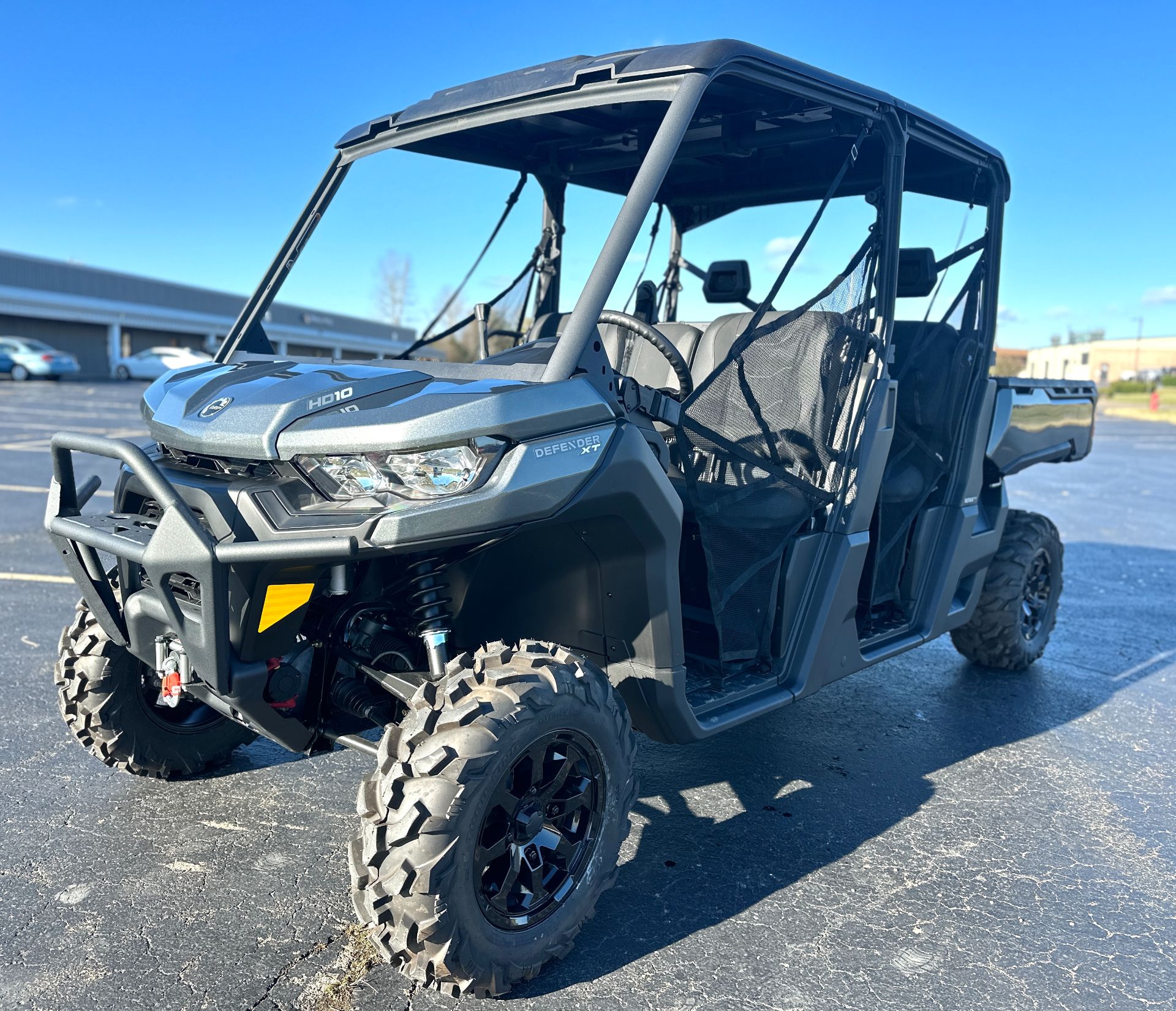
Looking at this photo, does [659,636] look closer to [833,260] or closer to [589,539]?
[589,539]

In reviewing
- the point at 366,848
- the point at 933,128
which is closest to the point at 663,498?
the point at 366,848

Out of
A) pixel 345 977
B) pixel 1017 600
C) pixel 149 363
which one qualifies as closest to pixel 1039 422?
pixel 1017 600

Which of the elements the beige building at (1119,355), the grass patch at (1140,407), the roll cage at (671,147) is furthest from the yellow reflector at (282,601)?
the beige building at (1119,355)

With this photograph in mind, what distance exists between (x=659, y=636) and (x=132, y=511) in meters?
1.60

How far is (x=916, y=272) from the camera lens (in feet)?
14.2

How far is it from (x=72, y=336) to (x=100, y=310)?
1744 millimetres

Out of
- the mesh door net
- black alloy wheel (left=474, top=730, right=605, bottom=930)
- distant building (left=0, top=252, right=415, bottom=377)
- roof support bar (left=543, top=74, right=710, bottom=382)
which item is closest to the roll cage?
roof support bar (left=543, top=74, right=710, bottom=382)

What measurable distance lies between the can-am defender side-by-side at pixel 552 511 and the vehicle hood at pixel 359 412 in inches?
0.4

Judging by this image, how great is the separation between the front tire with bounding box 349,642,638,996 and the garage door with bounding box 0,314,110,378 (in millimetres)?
42367

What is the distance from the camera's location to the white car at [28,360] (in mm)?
31203

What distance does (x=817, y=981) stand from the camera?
99.2 inches

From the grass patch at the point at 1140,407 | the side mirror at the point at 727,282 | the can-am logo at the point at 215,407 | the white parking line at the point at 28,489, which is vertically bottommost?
the grass patch at the point at 1140,407

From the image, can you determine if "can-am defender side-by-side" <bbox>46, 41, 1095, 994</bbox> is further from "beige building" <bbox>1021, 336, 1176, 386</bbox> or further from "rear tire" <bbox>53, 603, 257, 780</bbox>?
"beige building" <bbox>1021, 336, 1176, 386</bbox>

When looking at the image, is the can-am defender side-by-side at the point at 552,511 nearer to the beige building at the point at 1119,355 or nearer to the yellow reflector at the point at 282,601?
the yellow reflector at the point at 282,601
